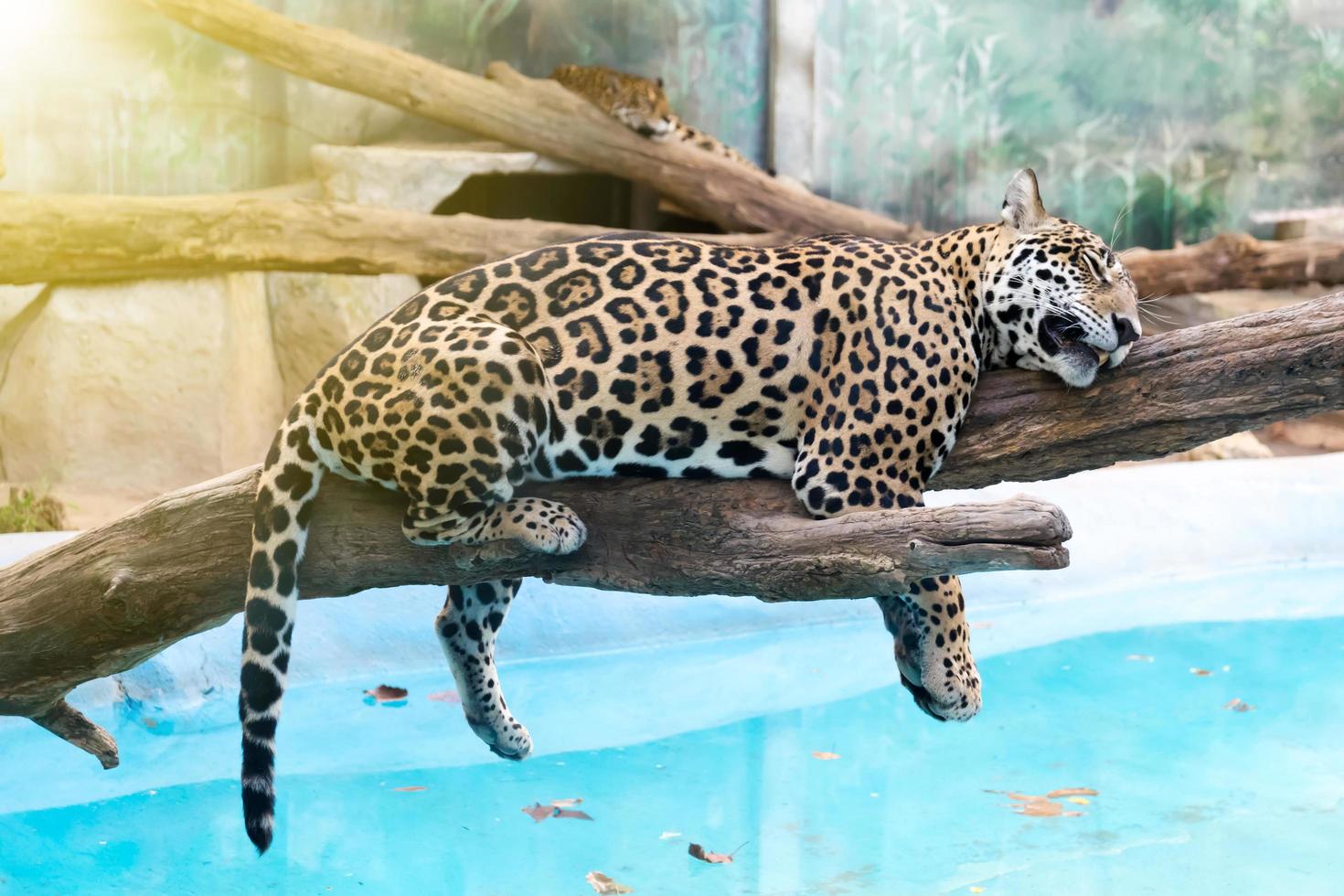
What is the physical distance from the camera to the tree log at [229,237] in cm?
956

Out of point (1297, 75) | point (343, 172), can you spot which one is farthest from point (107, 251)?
point (1297, 75)

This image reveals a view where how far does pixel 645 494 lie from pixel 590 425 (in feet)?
0.87

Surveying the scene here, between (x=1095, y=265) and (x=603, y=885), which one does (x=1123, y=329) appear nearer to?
(x=1095, y=265)

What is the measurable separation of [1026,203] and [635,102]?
7.49m

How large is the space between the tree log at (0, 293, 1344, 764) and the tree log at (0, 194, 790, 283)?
598 centimetres

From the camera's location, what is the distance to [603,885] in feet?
17.5

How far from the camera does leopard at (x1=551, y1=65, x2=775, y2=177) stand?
435 inches

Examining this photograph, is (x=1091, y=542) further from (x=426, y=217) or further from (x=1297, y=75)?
(x=1297, y=75)

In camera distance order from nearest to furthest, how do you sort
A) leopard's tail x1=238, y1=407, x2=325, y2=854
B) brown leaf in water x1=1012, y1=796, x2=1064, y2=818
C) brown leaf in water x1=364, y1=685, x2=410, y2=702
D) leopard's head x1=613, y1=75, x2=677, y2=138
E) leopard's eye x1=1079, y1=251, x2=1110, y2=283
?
1. leopard's tail x1=238, y1=407, x2=325, y2=854
2. leopard's eye x1=1079, y1=251, x2=1110, y2=283
3. brown leaf in water x1=1012, y1=796, x2=1064, y2=818
4. brown leaf in water x1=364, y1=685, x2=410, y2=702
5. leopard's head x1=613, y1=75, x2=677, y2=138

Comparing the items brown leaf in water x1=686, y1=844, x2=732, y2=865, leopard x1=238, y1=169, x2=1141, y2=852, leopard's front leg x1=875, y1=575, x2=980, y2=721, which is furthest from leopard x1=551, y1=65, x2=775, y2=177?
leopard's front leg x1=875, y1=575, x2=980, y2=721

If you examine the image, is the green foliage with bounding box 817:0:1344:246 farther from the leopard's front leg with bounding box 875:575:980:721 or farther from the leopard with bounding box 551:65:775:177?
the leopard's front leg with bounding box 875:575:980:721

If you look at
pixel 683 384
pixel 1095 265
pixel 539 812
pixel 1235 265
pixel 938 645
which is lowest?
pixel 539 812

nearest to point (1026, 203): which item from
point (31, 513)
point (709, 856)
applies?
point (709, 856)

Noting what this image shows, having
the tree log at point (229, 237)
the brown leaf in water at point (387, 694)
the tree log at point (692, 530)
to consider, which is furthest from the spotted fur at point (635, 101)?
the tree log at point (692, 530)
